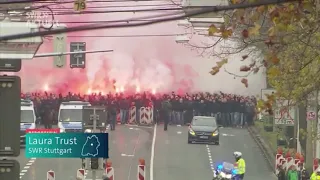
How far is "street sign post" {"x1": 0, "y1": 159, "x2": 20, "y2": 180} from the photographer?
798 centimetres

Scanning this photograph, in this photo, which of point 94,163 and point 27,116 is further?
point 27,116

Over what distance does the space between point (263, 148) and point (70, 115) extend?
30.8 feet

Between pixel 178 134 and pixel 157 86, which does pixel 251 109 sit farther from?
pixel 157 86

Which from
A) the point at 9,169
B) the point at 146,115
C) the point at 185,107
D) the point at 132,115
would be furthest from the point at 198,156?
the point at 9,169

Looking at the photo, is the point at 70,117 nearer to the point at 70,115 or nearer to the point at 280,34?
the point at 70,115

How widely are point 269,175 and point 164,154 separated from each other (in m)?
5.88

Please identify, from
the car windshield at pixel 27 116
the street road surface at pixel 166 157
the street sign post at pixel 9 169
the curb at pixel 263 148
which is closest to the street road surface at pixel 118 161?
the street road surface at pixel 166 157

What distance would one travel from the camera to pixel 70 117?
3959cm

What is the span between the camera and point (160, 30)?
54.1m

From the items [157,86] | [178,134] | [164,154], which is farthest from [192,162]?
[157,86]

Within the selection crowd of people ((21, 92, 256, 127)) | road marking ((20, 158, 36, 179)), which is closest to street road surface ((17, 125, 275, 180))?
road marking ((20, 158, 36, 179))

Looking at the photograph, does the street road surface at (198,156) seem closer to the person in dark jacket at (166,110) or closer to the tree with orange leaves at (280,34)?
the person in dark jacket at (166,110)

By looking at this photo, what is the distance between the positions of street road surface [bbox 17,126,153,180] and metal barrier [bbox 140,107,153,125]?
239 centimetres

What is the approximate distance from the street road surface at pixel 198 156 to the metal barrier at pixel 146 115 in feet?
3.89
